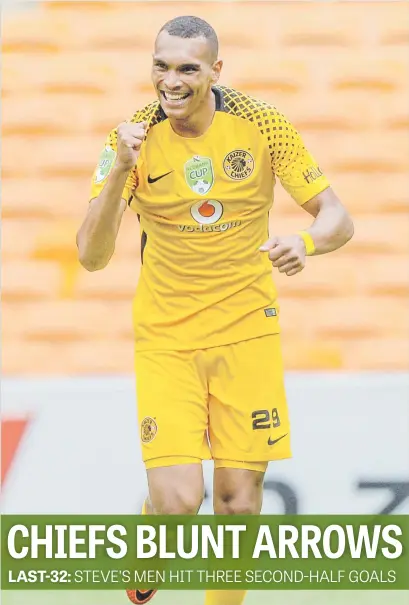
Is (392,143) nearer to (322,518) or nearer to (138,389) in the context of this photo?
(322,518)

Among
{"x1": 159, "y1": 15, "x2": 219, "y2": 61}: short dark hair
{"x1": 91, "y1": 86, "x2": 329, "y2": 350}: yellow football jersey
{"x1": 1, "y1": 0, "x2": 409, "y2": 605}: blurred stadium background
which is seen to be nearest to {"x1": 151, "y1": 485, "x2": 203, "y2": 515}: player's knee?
{"x1": 91, "y1": 86, "x2": 329, "y2": 350}: yellow football jersey

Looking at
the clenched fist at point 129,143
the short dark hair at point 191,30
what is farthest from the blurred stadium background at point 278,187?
the clenched fist at point 129,143

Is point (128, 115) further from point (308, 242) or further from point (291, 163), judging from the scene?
point (308, 242)

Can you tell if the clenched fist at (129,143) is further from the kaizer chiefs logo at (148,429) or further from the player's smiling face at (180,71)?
the kaizer chiefs logo at (148,429)

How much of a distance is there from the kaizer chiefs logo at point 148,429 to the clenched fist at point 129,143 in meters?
0.92

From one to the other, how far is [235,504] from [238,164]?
1168 millimetres

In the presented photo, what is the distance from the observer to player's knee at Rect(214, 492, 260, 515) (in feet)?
13.4

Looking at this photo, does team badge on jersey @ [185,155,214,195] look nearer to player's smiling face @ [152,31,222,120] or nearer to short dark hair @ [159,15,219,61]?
player's smiling face @ [152,31,222,120]

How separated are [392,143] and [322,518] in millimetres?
1793

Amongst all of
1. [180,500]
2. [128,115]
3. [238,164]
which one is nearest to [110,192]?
[238,164]

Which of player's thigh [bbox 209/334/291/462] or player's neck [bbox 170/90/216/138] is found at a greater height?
player's neck [bbox 170/90/216/138]

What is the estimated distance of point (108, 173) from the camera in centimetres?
389

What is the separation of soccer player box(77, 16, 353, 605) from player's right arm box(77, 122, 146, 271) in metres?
0.01

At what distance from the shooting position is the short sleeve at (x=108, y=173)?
3910 mm
